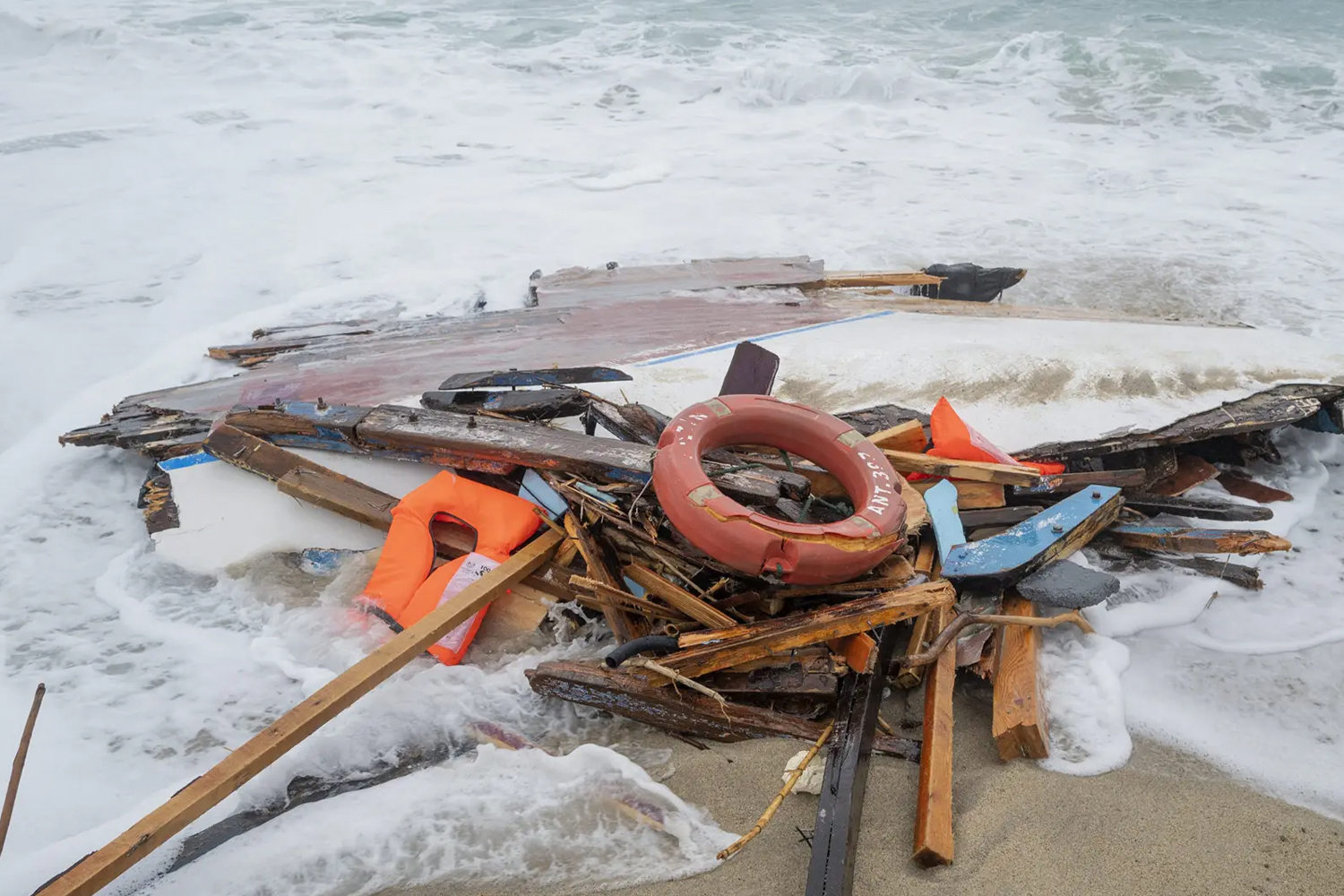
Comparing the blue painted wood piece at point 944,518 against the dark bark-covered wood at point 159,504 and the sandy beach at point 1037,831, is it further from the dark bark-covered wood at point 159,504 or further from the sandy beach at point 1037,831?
the dark bark-covered wood at point 159,504

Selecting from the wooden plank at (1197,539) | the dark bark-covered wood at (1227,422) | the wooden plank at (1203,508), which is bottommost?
the wooden plank at (1203,508)

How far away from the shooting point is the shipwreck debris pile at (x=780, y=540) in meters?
3.08

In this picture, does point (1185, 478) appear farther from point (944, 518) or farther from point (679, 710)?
point (679, 710)

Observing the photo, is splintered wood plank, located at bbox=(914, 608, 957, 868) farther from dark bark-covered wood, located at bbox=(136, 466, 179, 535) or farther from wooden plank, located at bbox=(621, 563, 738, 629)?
dark bark-covered wood, located at bbox=(136, 466, 179, 535)

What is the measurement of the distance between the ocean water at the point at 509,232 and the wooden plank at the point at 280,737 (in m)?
0.32

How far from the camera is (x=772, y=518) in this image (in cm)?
338

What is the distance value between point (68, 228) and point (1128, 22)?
19.4m

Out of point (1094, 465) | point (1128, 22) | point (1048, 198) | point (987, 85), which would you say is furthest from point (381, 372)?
point (1128, 22)

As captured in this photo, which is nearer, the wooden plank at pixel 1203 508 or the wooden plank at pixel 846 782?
the wooden plank at pixel 846 782

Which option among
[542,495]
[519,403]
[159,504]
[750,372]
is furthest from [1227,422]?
[159,504]

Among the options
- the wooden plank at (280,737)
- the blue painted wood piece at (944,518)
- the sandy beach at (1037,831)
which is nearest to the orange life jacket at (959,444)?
the blue painted wood piece at (944,518)

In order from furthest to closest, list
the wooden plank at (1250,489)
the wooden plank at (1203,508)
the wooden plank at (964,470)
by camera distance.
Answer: the wooden plank at (1250,489) < the wooden plank at (1203,508) < the wooden plank at (964,470)

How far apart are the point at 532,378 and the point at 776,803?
9.07 feet

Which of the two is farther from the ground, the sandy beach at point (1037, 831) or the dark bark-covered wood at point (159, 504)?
the dark bark-covered wood at point (159, 504)
